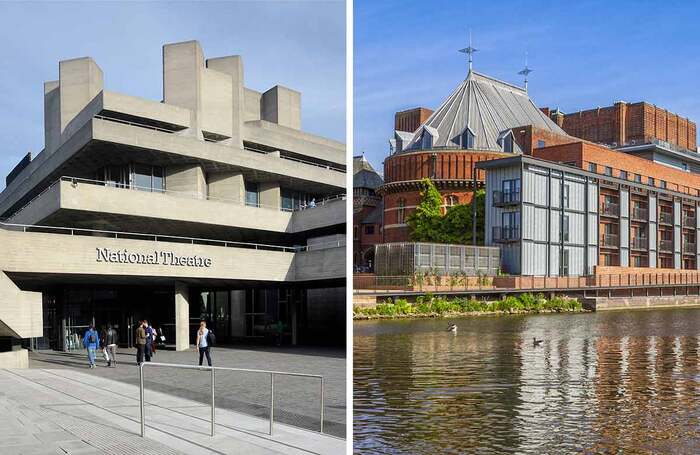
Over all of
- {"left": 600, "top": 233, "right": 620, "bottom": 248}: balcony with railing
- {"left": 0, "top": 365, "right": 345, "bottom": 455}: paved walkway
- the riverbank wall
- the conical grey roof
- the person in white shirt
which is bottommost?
the riverbank wall

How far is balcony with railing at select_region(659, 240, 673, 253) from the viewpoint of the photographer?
227 ft

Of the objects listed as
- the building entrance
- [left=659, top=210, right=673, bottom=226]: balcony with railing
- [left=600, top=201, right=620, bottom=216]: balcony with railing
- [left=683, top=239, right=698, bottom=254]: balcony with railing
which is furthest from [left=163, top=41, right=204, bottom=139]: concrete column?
[left=683, top=239, right=698, bottom=254]: balcony with railing

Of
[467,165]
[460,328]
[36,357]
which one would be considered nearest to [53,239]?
[36,357]

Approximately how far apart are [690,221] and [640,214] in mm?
12509

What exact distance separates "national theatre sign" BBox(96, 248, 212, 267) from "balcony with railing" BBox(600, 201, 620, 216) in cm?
3720

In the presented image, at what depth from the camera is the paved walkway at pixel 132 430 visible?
8.66 m

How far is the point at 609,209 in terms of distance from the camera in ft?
200

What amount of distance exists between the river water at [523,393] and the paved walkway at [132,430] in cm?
206

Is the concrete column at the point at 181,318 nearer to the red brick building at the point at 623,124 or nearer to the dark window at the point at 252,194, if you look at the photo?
the dark window at the point at 252,194

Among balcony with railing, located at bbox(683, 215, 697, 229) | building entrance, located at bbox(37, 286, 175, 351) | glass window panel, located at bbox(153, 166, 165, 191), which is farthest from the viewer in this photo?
balcony with railing, located at bbox(683, 215, 697, 229)

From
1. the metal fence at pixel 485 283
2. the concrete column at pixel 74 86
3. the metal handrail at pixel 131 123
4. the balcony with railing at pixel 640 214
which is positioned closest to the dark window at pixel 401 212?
the balcony with railing at pixel 640 214

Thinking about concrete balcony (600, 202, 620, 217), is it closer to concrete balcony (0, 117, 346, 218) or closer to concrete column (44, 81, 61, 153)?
concrete balcony (0, 117, 346, 218)

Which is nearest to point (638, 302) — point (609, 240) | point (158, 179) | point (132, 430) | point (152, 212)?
point (609, 240)

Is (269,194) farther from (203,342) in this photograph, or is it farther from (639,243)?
(639,243)
